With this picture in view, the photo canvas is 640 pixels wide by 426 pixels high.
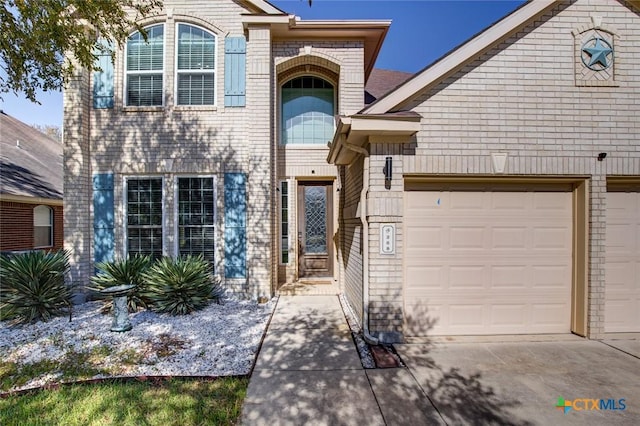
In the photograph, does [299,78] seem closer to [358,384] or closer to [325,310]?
[325,310]

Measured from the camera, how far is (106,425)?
2846mm

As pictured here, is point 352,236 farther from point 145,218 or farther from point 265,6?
point 265,6

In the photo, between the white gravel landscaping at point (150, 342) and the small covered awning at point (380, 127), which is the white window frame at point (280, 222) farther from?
the small covered awning at point (380, 127)

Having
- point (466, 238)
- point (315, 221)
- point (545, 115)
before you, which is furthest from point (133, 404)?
point (545, 115)

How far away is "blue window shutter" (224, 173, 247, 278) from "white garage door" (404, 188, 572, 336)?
4.00 m

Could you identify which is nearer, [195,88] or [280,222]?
[195,88]

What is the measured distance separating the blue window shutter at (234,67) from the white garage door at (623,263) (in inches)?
301

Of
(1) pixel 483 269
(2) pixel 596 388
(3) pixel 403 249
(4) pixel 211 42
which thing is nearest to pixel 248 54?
(4) pixel 211 42

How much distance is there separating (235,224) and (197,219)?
0.98 meters

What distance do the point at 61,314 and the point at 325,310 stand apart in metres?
5.26

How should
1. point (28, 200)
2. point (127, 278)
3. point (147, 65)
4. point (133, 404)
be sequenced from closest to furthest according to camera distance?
1. point (133, 404)
2. point (127, 278)
3. point (147, 65)
4. point (28, 200)

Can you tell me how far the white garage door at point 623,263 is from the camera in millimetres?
4984

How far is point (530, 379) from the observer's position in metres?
3.65

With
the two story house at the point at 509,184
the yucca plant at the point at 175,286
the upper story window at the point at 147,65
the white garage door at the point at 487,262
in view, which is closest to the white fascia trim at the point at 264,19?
the upper story window at the point at 147,65
